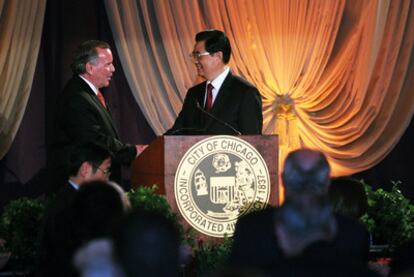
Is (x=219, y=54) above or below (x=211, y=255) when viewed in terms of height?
above

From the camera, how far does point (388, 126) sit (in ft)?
26.9

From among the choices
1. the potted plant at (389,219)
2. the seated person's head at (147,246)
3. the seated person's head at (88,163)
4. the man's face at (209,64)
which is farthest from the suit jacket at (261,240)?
the man's face at (209,64)

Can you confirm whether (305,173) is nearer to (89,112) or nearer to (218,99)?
(218,99)

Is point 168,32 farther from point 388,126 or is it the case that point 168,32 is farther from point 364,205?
point 364,205

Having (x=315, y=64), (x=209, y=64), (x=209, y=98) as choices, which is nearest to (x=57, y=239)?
(x=209, y=98)

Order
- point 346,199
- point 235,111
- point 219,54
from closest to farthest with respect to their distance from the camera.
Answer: point 346,199
point 235,111
point 219,54

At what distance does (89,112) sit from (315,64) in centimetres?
241

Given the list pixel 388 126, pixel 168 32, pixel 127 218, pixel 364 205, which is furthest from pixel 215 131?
pixel 127 218

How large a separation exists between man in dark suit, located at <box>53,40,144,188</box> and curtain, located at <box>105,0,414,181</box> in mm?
1277

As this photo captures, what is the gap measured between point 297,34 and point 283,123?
2.40ft

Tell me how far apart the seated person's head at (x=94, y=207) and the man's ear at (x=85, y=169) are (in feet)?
4.82

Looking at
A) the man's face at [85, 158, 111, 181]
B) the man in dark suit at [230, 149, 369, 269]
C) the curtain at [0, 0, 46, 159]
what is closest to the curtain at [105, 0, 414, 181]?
the curtain at [0, 0, 46, 159]

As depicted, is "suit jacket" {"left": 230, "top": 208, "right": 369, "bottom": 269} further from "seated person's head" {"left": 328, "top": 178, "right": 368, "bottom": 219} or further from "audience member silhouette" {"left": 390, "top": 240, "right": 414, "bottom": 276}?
"seated person's head" {"left": 328, "top": 178, "right": 368, "bottom": 219}

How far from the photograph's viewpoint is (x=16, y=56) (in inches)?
300
